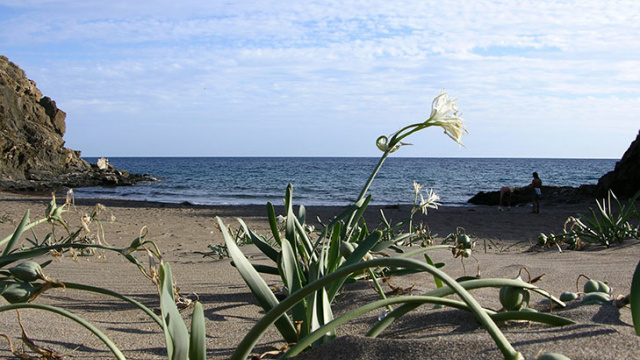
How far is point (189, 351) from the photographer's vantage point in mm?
1060

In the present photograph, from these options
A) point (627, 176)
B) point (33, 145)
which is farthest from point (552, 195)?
point (33, 145)

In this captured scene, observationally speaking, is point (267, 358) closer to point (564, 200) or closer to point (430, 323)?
point (430, 323)

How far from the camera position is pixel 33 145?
26.5 metres

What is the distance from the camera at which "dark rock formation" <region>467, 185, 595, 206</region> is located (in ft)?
56.1

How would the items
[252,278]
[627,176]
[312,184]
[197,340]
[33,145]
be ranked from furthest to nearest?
[312,184] → [33,145] → [627,176] → [252,278] → [197,340]

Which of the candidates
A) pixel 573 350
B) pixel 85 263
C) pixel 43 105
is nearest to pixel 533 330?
pixel 573 350

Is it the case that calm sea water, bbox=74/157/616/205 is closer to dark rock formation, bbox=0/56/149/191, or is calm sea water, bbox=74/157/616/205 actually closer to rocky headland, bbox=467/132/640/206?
dark rock formation, bbox=0/56/149/191

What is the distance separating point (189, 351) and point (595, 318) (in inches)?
39.5

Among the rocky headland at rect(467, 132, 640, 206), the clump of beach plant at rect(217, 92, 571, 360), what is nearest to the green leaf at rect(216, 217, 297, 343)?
the clump of beach plant at rect(217, 92, 571, 360)

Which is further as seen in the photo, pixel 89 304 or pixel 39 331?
pixel 89 304

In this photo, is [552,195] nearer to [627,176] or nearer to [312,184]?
[627,176]

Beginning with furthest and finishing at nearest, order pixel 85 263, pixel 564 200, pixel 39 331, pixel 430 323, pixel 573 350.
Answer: pixel 564 200
pixel 85 263
pixel 39 331
pixel 430 323
pixel 573 350

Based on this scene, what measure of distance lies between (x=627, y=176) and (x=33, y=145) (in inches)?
1046

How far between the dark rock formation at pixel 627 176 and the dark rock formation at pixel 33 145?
21894 millimetres
